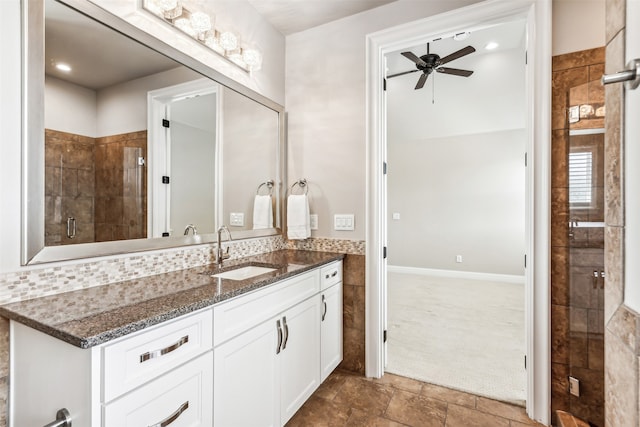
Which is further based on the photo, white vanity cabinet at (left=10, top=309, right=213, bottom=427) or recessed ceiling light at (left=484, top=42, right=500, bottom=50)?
recessed ceiling light at (left=484, top=42, right=500, bottom=50)

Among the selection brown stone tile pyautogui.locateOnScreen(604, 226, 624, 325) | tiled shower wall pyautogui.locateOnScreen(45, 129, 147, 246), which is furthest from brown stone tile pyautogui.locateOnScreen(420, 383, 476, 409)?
tiled shower wall pyautogui.locateOnScreen(45, 129, 147, 246)

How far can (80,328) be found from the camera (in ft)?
2.68

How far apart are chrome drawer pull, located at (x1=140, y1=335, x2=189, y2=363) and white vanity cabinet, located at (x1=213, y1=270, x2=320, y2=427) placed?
0.15 metres

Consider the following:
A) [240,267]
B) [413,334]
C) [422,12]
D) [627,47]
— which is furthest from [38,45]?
[413,334]

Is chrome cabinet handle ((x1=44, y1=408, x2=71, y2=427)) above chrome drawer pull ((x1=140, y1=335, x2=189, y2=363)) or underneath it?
underneath

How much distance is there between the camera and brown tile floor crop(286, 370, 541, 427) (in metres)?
1.74

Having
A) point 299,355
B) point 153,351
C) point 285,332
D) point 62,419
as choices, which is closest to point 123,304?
point 153,351

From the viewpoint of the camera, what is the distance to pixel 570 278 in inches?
66.8

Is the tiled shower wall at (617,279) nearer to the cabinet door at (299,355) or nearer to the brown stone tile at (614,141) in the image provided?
the brown stone tile at (614,141)

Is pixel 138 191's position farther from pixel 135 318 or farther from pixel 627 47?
pixel 627 47

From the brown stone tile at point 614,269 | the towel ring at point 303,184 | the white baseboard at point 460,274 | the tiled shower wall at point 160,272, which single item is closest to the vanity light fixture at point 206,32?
the towel ring at point 303,184

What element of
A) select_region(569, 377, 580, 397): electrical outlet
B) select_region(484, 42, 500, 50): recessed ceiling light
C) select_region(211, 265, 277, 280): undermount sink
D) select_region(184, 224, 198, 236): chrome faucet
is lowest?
select_region(569, 377, 580, 397): electrical outlet

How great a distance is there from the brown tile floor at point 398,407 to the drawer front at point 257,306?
2.31 feet

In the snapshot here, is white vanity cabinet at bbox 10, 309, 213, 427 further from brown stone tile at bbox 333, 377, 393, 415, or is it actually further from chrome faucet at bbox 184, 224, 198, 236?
brown stone tile at bbox 333, 377, 393, 415
